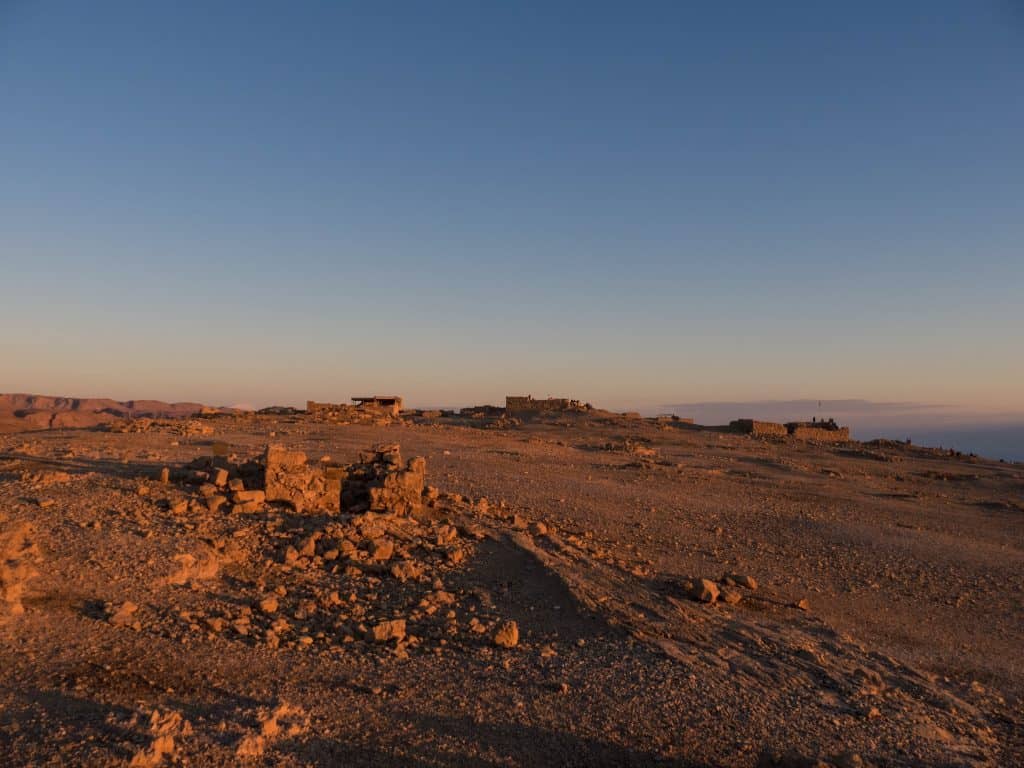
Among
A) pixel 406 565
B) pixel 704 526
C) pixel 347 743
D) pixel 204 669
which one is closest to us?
pixel 347 743

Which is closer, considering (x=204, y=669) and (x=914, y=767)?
(x=914, y=767)

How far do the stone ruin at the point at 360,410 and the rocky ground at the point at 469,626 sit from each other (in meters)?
16.1

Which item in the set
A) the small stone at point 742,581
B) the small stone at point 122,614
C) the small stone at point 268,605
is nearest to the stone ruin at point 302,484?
the small stone at point 268,605

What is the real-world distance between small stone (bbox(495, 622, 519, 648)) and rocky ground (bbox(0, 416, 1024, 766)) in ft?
0.09

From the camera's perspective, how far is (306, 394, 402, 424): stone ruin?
3100 centimetres

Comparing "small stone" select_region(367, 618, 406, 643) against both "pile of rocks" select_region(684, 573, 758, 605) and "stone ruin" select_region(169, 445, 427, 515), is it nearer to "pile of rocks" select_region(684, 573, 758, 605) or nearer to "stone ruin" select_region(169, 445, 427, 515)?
"pile of rocks" select_region(684, 573, 758, 605)

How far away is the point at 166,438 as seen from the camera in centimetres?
2055

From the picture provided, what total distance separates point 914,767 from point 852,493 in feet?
49.6

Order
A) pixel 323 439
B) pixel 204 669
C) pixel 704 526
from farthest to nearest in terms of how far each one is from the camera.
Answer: pixel 323 439
pixel 704 526
pixel 204 669

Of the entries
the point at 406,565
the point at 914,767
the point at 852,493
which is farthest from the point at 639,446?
the point at 914,767

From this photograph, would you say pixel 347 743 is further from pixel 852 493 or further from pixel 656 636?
pixel 852 493

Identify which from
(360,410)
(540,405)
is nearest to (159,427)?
(360,410)

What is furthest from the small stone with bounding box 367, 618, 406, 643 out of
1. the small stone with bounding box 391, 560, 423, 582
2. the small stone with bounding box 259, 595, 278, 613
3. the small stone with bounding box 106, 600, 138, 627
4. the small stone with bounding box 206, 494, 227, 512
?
the small stone with bounding box 206, 494, 227, 512

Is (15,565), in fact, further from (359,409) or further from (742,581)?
(359,409)
